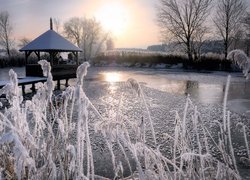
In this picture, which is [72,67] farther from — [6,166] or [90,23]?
[90,23]

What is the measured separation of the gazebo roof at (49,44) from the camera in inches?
790

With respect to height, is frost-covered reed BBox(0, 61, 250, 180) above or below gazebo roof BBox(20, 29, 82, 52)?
below

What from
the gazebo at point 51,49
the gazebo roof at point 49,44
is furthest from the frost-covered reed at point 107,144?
the gazebo roof at point 49,44

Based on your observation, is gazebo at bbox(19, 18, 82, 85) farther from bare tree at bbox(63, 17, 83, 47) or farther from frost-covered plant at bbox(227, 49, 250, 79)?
bare tree at bbox(63, 17, 83, 47)

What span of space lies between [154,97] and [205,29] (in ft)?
105

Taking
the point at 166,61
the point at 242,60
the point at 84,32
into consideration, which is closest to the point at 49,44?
the point at 242,60

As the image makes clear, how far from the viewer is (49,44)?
800 inches

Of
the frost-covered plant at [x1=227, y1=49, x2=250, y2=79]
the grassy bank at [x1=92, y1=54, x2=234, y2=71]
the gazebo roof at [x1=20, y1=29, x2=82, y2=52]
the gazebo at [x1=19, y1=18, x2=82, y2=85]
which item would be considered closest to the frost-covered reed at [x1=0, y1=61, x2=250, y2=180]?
the frost-covered plant at [x1=227, y1=49, x2=250, y2=79]

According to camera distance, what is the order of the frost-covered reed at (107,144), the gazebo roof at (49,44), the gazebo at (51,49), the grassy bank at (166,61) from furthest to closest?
1. the grassy bank at (166,61)
2. the gazebo roof at (49,44)
3. the gazebo at (51,49)
4. the frost-covered reed at (107,144)

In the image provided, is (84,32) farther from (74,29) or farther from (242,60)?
(242,60)

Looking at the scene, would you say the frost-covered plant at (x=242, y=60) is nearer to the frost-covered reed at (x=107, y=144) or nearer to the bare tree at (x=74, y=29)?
the frost-covered reed at (x=107, y=144)

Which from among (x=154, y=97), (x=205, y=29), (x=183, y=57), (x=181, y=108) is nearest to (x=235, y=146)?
(x=181, y=108)

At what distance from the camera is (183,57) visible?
133 feet

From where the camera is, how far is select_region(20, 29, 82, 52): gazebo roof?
65.8 feet
